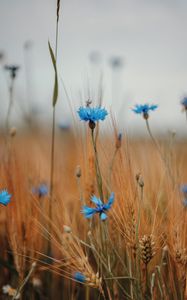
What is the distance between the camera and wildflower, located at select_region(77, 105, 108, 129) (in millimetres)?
988

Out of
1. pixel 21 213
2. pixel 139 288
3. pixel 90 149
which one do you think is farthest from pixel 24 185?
pixel 139 288

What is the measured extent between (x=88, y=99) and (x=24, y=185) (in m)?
0.49

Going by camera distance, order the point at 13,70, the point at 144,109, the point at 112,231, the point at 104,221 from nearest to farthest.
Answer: the point at 104,221, the point at 112,231, the point at 144,109, the point at 13,70

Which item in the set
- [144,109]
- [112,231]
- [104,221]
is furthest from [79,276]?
[144,109]

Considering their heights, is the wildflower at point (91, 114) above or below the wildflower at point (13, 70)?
below

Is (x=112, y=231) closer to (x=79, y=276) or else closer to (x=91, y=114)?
(x=79, y=276)

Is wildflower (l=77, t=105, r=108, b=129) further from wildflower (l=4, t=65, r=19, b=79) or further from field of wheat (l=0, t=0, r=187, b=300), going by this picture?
wildflower (l=4, t=65, r=19, b=79)

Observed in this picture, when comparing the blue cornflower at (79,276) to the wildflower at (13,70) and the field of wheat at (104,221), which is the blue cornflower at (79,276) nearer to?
the field of wheat at (104,221)

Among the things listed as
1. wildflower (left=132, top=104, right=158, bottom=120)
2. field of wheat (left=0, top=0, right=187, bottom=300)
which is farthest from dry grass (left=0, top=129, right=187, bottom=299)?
wildflower (left=132, top=104, right=158, bottom=120)

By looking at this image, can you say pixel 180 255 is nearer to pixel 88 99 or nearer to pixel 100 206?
pixel 100 206

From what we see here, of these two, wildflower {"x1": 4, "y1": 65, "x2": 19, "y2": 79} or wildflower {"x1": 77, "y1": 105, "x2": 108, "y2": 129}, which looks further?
wildflower {"x1": 4, "y1": 65, "x2": 19, "y2": 79}

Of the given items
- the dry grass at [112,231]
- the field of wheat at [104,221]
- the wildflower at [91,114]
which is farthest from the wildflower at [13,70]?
the wildflower at [91,114]

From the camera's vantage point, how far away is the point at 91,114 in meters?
0.99

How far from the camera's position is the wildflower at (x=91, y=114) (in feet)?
3.24
